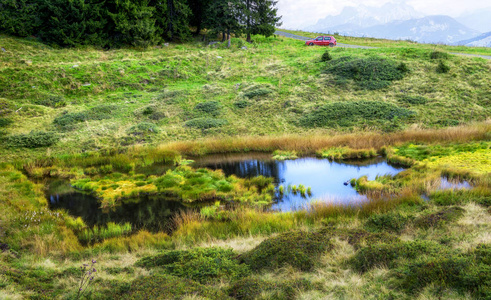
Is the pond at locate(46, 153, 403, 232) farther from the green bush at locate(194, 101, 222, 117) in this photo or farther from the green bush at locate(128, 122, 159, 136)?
the green bush at locate(194, 101, 222, 117)

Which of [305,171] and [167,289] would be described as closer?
[167,289]

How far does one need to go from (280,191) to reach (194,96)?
65.1 ft

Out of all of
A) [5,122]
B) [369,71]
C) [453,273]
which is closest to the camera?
[453,273]

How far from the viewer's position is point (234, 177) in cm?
1631

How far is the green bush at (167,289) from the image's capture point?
5.14 m

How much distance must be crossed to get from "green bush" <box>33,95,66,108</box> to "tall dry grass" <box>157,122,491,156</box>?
548 inches

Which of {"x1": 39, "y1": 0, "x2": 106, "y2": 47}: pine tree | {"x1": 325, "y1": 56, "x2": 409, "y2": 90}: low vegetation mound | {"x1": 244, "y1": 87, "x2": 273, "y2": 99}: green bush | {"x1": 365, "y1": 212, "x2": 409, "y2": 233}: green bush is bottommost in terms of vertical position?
{"x1": 365, "y1": 212, "x2": 409, "y2": 233}: green bush

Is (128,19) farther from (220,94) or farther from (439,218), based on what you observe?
(439,218)

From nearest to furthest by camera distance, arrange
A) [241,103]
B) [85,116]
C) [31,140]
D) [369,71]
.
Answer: [31,140]
[85,116]
[241,103]
[369,71]

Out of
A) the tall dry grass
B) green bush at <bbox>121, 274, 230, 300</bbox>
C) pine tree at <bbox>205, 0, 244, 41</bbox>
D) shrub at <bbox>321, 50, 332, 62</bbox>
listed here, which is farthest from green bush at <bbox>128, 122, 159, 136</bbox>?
pine tree at <bbox>205, 0, 244, 41</bbox>

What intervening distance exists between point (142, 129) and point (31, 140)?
7.84 meters

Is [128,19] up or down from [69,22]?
up

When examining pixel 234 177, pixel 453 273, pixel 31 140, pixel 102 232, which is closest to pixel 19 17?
pixel 31 140

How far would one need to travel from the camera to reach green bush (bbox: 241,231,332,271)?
20.9 feet
